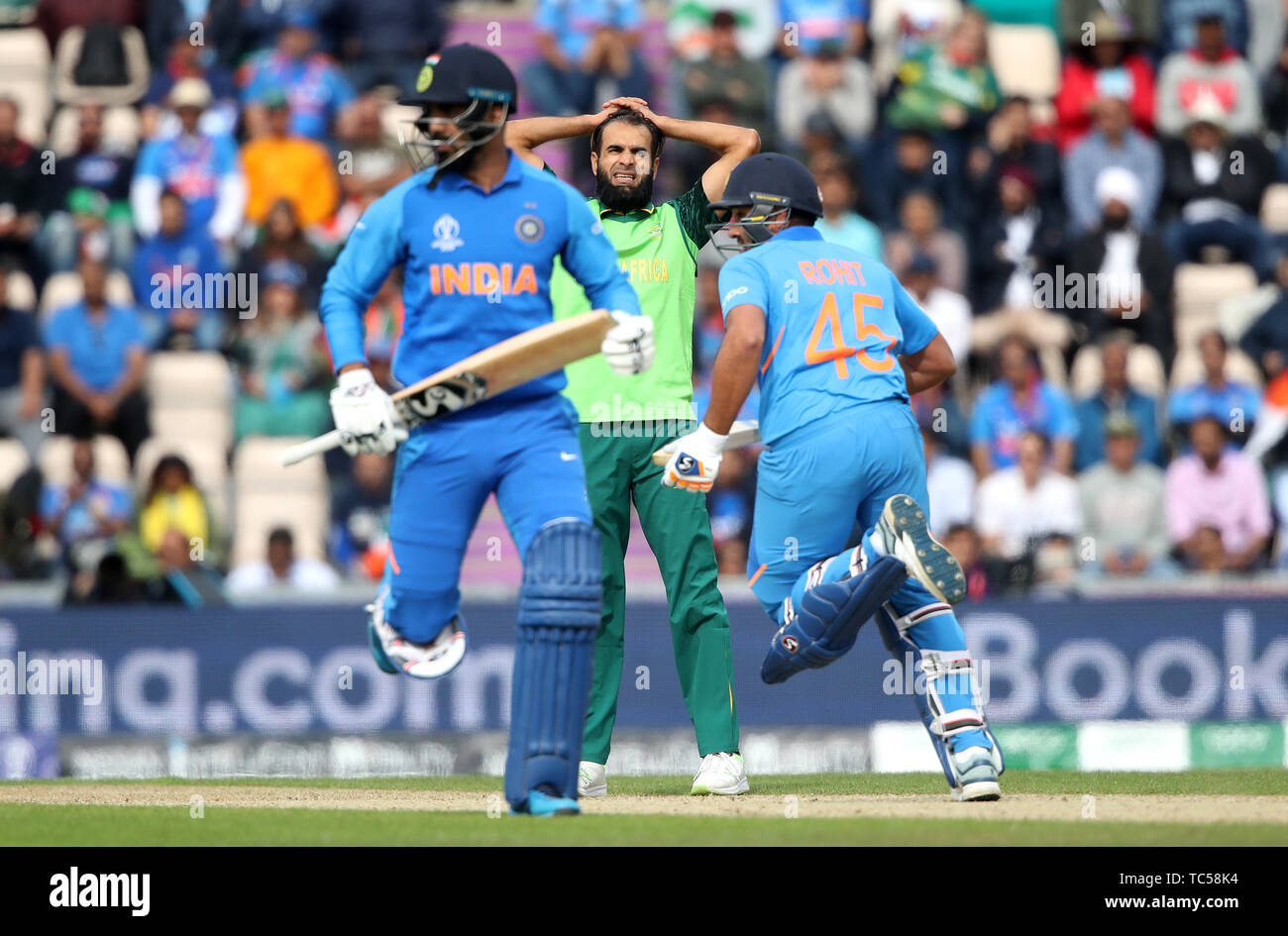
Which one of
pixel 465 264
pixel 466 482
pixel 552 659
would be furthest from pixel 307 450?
pixel 552 659

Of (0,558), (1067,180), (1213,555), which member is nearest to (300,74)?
(0,558)

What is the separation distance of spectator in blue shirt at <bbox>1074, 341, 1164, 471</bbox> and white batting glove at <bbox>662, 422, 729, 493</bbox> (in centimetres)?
621

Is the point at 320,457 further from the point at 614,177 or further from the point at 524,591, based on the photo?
the point at 524,591

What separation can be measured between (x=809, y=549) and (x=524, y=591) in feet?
4.60

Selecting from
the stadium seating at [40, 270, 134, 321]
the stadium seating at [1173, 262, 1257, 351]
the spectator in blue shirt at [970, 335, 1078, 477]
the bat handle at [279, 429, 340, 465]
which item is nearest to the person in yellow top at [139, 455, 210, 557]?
the stadium seating at [40, 270, 134, 321]

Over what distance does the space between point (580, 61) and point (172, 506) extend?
447 centimetres

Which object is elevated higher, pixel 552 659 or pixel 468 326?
pixel 468 326

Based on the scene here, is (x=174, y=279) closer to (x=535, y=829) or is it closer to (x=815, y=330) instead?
(x=815, y=330)

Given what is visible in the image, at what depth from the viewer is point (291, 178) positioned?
45.3ft

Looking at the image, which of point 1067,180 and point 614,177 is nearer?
point 614,177

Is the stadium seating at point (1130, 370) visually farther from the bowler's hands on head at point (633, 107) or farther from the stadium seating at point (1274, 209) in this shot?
the bowler's hands on head at point (633, 107)

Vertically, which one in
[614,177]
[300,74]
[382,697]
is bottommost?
[382,697]

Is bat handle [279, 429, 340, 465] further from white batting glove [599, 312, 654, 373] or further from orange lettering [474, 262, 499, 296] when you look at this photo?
white batting glove [599, 312, 654, 373]

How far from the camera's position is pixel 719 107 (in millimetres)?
13961
